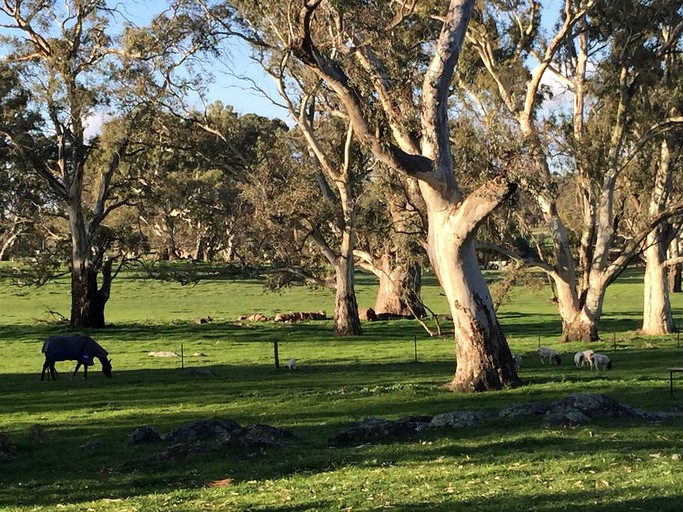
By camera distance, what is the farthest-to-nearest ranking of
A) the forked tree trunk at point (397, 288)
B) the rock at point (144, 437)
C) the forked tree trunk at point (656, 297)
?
the forked tree trunk at point (397, 288), the forked tree trunk at point (656, 297), the rock at point (144, 437)

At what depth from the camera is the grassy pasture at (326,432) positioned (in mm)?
9031

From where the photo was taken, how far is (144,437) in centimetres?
1342

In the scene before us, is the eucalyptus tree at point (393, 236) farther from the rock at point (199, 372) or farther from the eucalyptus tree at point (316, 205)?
the rock at point (199, 372)

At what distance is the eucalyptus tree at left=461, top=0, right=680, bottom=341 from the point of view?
31312 mm

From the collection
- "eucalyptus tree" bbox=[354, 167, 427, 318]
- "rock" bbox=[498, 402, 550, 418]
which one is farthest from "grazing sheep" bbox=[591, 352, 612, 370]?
"rock" bbox=[498, 402, 550, 418]

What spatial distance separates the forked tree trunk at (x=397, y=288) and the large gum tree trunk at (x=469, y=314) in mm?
21829

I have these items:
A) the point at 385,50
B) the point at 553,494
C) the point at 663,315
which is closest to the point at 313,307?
the point at 663,315

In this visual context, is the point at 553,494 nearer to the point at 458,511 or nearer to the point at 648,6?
the point at 458,511

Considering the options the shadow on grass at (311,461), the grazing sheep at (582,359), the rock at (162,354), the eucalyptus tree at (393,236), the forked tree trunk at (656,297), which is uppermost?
the eucalyptus tree at (393,236)

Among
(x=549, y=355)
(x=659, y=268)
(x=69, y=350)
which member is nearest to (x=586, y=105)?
(x=659, y=268)

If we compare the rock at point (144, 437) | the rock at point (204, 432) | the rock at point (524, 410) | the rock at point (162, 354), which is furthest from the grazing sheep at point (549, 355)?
the rock at point (204, 432)

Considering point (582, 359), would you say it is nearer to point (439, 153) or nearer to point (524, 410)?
point (439, 153)

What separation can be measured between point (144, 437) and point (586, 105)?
85.2 ft

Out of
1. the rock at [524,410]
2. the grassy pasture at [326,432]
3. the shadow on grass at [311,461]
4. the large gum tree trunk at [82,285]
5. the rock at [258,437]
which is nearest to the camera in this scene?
the grassy pasture at [326,432]
